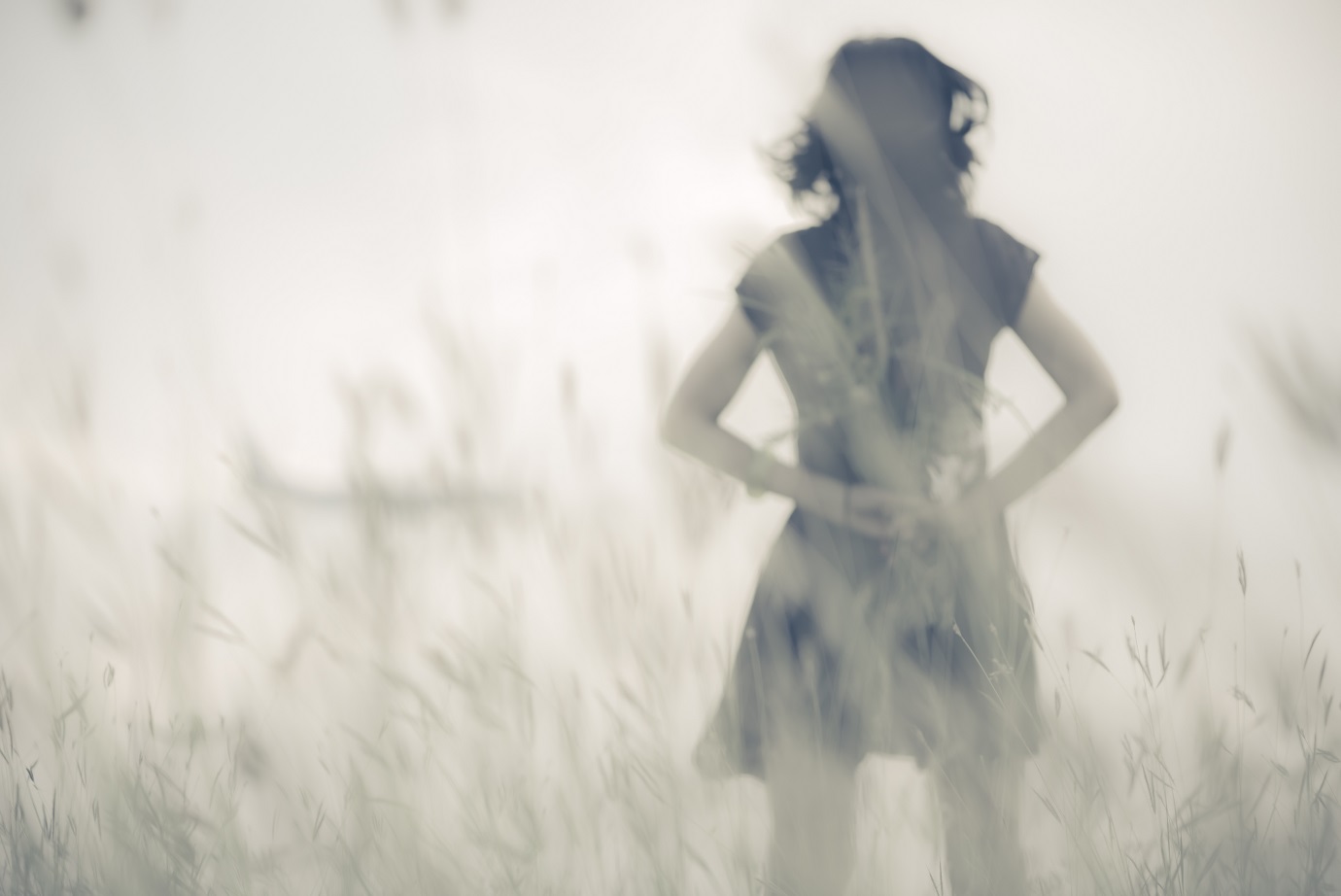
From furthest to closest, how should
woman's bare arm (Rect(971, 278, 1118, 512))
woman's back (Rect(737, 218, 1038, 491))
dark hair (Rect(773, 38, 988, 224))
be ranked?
dark hair (Rect(773, 38, 988, 224)), woman's bare arm (Rect(971, 278, 1118, 512)), woman's back (Rect(737, 218, 1038, 491))

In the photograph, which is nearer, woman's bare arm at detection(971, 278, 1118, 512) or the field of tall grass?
the field of tall grass

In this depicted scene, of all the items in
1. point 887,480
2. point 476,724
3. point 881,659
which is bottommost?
point 476,724

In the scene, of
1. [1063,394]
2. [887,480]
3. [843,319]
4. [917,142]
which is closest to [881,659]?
[887,480]

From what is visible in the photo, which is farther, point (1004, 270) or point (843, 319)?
point (1004, 270)

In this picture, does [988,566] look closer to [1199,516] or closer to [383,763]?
[1199,516]

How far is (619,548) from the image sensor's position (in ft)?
2.29

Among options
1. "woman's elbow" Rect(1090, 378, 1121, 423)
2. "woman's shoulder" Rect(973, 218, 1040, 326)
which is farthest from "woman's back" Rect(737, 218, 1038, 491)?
"woman's elbow" Rect(1090, 378, 1121, 423)

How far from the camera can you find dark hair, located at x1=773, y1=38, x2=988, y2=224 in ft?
2.83

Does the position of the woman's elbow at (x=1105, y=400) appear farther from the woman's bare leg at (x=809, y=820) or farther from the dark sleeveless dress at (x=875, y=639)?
the woman's bare leg at (x=809, y=820)

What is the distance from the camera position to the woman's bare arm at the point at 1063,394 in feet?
2.45

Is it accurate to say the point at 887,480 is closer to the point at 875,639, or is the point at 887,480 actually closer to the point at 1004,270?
the point at 875,639

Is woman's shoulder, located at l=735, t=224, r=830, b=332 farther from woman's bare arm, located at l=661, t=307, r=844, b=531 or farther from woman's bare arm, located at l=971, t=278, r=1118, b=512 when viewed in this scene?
woman's bare arm, located at l=971, t=278, r=1118, b=512

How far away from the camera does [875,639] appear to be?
2.12ft

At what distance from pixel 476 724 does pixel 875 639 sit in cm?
31
